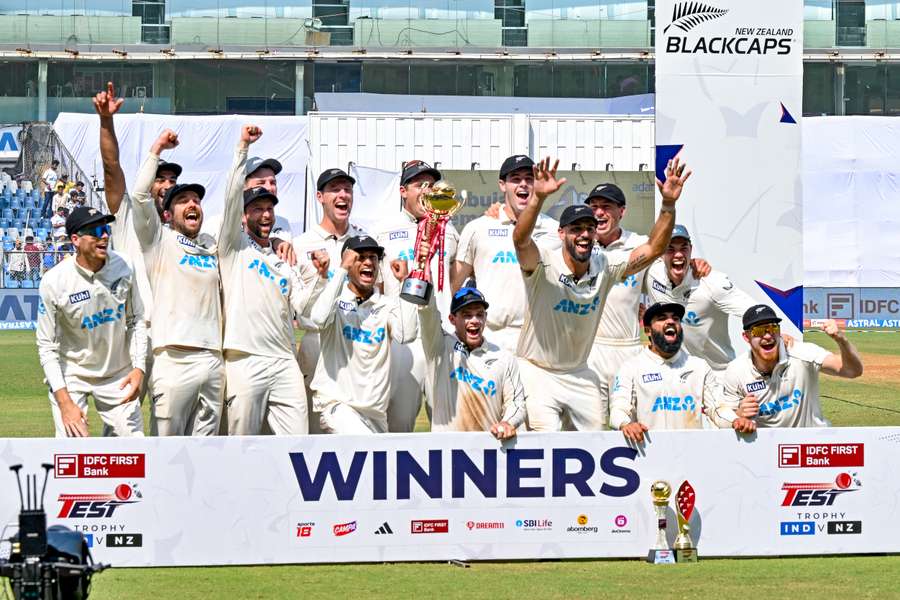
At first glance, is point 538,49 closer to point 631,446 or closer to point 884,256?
point 884,256

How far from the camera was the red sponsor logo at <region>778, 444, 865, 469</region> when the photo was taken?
9.08m

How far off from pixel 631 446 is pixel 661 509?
17.0 inches

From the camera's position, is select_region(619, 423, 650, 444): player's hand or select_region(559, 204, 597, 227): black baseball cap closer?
select_region(619, 423, 650, 444): player's hand

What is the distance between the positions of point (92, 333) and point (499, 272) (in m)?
2.98

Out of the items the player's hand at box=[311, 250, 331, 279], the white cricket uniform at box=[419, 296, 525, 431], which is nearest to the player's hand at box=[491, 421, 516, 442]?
the white cricket uniform at box=[419, 296, 525, 431]

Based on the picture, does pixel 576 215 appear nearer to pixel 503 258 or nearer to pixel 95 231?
pixel 503 258

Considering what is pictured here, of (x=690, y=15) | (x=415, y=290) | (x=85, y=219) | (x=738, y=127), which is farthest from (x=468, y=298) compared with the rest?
(x=690, y=15)

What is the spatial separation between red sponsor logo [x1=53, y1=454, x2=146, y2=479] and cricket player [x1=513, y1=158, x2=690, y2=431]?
2.78m

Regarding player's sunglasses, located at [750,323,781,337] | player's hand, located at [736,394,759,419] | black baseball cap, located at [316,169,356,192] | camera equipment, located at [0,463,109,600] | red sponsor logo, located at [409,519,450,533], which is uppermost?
black baseball cap, located at [316,169,356,192]

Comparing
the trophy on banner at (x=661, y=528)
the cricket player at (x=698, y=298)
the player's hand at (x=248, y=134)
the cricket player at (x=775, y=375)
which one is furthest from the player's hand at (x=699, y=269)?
the player's hand at (x=248, y=134)

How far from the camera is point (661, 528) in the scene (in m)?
8.93

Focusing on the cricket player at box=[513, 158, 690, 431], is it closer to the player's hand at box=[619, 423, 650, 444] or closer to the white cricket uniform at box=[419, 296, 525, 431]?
the white cricket uniform at box=[419, 296, 525, 431]

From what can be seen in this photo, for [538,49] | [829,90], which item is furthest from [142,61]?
[829,90]

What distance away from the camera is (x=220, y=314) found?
9.77 m
